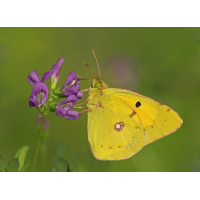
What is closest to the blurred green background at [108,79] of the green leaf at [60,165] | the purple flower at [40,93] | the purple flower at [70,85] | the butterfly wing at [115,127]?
the butterfly wing at [115,127]

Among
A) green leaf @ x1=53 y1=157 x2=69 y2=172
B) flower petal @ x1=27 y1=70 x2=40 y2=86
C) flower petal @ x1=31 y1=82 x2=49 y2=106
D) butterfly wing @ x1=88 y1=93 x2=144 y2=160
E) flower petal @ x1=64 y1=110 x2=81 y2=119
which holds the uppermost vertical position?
flower petal @ x1=27 y1=70 x2=40 y2=86

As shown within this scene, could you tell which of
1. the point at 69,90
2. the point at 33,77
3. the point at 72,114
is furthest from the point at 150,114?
the point at 33,77

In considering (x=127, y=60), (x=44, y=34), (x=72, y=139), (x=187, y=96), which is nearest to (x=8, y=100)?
(x=72, y=139)

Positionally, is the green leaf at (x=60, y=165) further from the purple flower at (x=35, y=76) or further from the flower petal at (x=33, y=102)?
the purple flower at (x=35, y=76)

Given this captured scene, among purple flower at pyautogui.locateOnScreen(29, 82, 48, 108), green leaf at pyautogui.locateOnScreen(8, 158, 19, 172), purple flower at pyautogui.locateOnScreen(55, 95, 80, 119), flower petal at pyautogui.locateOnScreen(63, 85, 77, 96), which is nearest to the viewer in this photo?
green leaf at pyautogui.locateOnScreen(8, 158, 19, 172)

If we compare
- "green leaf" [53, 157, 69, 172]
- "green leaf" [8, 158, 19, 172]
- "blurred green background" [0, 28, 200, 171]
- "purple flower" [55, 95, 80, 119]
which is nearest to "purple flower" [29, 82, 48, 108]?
"purple flower" [55, 95, 80, 119]

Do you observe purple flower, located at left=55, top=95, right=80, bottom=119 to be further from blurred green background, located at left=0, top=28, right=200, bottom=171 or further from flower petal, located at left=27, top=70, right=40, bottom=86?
blurred green background, located at left=0, top=28, right=200, bottom=171

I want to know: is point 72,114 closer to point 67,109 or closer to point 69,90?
point 67,109

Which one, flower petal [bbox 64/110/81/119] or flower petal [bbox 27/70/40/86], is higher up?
flower petal [bbox 27/70/40/86]
